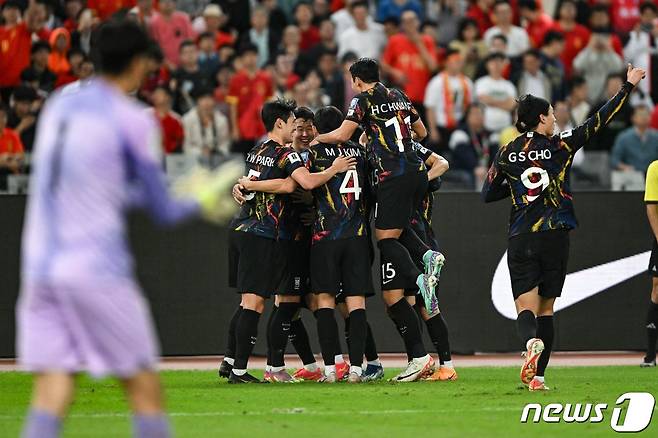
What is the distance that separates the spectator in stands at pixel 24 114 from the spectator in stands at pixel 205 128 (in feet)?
6.59

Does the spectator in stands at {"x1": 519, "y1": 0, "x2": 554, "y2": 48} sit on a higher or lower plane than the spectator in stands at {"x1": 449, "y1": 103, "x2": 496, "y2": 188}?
higher

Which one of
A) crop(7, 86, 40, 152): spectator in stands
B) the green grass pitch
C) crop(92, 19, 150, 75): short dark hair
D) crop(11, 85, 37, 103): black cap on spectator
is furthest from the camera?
crop(11, 85, 37, 103): black cap on spectator

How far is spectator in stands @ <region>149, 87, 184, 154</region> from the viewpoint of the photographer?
1738 centimetres

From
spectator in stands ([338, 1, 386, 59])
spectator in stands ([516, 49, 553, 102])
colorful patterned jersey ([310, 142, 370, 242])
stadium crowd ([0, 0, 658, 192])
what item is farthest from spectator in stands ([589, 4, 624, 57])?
colorful patterned jersey ([310, 142, 370, 242])

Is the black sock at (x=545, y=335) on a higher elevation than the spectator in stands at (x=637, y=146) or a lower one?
lower

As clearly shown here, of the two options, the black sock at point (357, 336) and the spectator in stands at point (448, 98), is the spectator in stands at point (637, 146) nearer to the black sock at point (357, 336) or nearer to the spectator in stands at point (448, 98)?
the spectator in stands at point (448, 98)

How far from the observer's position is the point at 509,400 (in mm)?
9914

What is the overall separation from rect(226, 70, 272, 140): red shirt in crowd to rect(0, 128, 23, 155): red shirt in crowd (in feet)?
10.8

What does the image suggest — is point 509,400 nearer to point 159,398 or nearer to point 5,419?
point 5,419

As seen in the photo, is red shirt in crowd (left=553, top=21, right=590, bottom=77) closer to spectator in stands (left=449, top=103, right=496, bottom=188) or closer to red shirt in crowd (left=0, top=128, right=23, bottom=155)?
spectator in stands (left=449, top=103, right=496, bottom=188)

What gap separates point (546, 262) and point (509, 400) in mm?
1180

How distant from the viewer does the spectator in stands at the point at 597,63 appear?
2033cm

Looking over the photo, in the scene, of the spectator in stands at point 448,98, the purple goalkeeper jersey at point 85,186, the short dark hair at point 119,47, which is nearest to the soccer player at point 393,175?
the short dark hair at point 119,47

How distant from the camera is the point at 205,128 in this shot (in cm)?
1773
